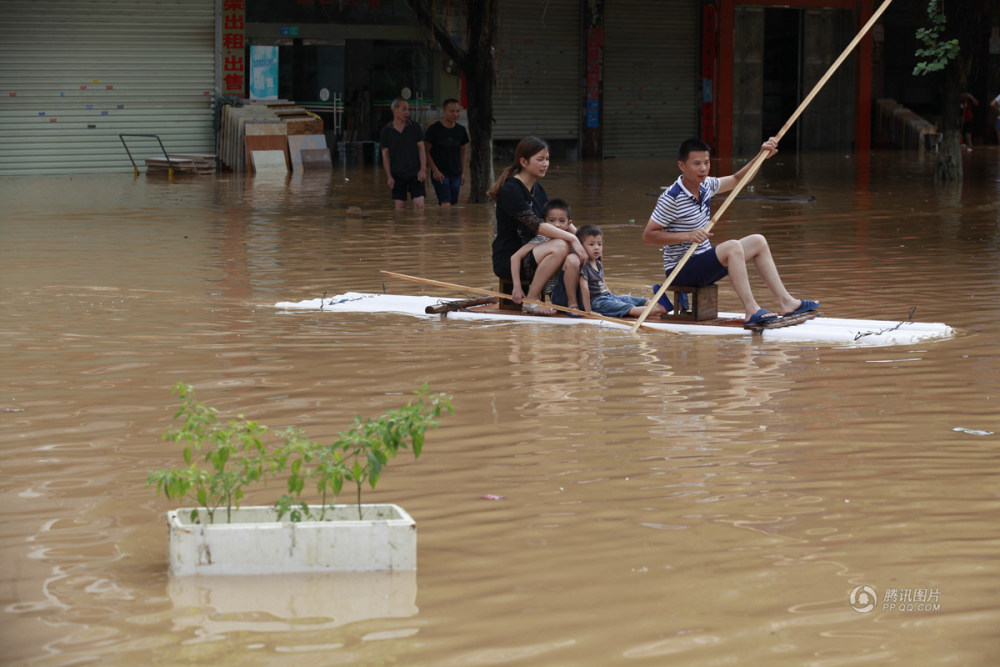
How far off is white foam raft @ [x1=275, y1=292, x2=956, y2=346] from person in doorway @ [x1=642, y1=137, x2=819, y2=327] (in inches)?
7.3

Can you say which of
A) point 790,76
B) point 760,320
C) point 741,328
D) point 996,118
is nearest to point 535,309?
point 741,328

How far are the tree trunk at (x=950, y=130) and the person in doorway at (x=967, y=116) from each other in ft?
40.4

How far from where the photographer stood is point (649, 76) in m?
33.1

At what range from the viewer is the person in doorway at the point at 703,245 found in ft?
28.0

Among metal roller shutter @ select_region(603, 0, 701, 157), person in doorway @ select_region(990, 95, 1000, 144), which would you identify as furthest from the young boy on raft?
person in doorway @ select_region(990, 95, 1000, 144)

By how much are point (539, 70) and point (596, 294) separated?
890 inches

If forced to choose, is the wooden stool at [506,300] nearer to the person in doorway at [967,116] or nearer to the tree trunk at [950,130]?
the tree trunk at [950,130]

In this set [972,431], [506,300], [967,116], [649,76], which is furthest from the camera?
[967,116]

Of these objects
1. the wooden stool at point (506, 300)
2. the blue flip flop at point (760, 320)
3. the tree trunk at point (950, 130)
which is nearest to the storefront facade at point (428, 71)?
the tree trunk at point (950, 130)

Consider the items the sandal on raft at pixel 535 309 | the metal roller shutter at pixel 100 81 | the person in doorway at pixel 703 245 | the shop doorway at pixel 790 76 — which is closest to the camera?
the person in doorway at pixel 703 245

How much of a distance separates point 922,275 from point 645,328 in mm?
3603

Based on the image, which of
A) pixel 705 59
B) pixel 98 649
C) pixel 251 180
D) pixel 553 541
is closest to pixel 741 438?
pixel 553 541

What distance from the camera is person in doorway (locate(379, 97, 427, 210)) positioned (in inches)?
683

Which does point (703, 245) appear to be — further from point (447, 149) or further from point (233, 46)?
point (233, 46)
